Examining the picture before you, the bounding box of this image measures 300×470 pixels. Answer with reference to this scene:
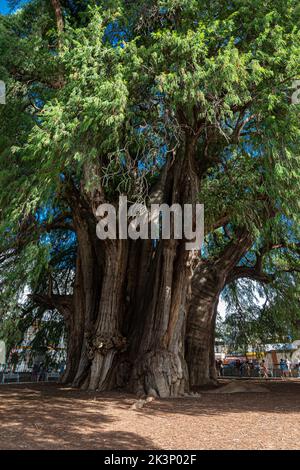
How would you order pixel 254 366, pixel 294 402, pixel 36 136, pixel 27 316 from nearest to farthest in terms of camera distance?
pixel 36 136, pixel 294 402, pixel 27 316, pixel 254 366

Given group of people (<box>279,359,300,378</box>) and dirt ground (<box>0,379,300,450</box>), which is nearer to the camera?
dirt ground (<box>0,379,300,450</box>)

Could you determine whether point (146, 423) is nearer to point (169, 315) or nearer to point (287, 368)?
point (169, 315)

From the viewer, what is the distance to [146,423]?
19.3 ft

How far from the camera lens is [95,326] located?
10258mm

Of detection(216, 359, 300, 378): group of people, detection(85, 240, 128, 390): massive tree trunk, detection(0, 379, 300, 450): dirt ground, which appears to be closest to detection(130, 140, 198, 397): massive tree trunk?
detection(85, 240, 128, 390): massive tree trunk

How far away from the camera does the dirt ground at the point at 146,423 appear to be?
15.2 ft

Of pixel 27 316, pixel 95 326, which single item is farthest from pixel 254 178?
pixel 27 316

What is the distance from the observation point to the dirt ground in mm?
4641

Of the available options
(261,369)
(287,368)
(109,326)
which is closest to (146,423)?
(109,326)

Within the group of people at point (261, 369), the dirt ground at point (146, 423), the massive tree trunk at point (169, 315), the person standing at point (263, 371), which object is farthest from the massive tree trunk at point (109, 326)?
the group of people at point (261, 369)

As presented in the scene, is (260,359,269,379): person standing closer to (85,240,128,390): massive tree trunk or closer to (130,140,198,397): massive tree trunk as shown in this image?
(130,140,198,397): massive tree trunk

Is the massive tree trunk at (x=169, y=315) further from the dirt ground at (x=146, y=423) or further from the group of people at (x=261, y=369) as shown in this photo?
the group of people at (x=261, y=369)

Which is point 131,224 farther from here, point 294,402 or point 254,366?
point 254,366

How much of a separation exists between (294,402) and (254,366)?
1409 centimetres
